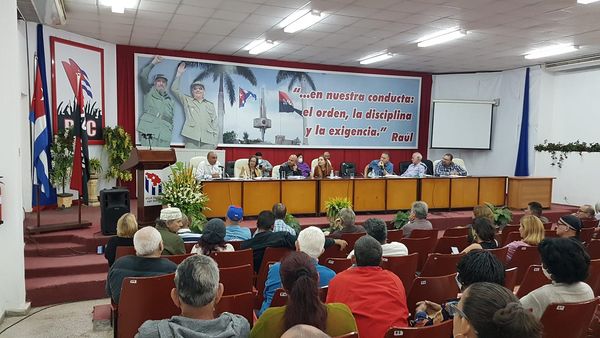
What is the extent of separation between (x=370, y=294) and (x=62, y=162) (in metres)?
7.29

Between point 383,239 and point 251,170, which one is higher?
point 251,170

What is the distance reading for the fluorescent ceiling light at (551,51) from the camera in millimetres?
9266

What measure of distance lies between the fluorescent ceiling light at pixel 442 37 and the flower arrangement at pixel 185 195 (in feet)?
17.7

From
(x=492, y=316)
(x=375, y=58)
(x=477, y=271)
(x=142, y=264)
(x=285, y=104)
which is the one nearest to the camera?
(x=492, y=316)

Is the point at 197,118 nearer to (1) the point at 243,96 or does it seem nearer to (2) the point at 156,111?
(2) the point at 156,111

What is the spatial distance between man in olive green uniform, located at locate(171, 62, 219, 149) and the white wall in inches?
237

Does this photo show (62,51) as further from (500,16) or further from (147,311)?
(500,16)

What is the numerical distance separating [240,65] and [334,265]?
27.6ft

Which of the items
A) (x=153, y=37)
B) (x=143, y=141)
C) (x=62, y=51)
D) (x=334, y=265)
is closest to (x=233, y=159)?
(x=143, y=141)

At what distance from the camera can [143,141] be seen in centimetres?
1008

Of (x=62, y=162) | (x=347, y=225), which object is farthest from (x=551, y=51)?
(x=62, y=162)

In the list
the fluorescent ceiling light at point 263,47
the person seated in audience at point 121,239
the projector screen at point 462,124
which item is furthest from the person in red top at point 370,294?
the projector screen at point 462,124

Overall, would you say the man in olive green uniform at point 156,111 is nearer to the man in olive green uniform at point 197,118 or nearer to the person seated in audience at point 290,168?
the man in olive green uniform at point 197,118

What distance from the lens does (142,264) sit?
2.97m
